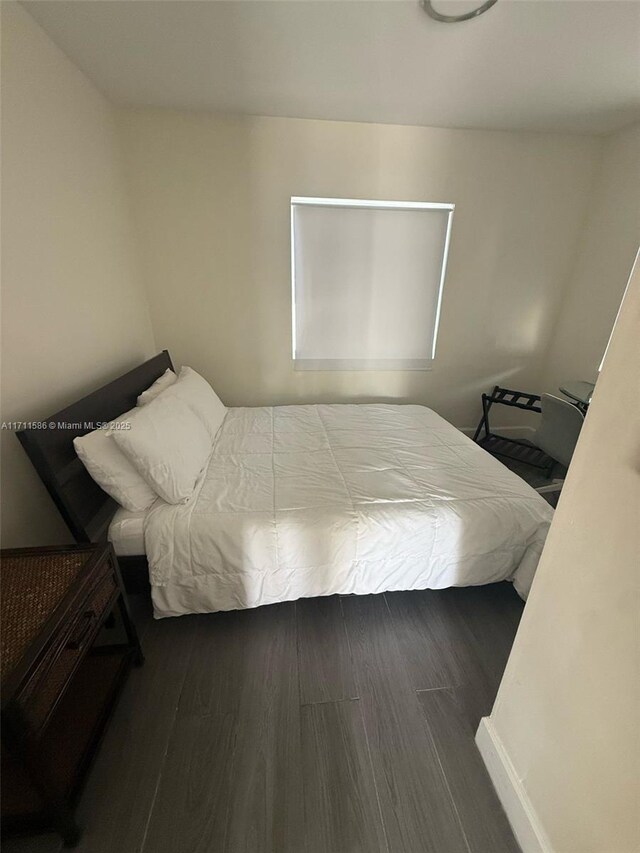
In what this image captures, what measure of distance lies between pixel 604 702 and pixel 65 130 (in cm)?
280

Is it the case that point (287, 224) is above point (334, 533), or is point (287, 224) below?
above

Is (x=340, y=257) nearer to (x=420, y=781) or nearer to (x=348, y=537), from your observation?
(x=348, y=537)

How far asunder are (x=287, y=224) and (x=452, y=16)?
131 centimetres

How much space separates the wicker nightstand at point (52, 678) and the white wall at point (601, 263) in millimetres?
3365

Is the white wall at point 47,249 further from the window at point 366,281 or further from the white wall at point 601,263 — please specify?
the white wall at point 601,263

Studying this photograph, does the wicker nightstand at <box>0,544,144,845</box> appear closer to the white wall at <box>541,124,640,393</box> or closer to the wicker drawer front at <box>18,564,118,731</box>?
the wicker drawer front at <box>18,564,118,731</box>

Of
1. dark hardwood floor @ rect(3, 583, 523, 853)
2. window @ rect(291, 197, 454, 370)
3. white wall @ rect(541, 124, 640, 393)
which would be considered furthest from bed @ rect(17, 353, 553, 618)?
white wall @ rect(541, 124, 640, 393)

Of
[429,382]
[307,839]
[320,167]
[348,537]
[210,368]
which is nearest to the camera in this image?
[307,839]

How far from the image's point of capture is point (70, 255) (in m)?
1.55

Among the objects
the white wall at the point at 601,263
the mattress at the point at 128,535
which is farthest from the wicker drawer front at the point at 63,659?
the white wall at the point at 601,263

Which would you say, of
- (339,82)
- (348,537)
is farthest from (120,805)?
(339,82)

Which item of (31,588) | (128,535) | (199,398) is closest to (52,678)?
(31,588)

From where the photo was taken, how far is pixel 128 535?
Answer: 1329 millimetres

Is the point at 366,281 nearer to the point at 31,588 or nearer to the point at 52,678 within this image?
the point at 31,588
